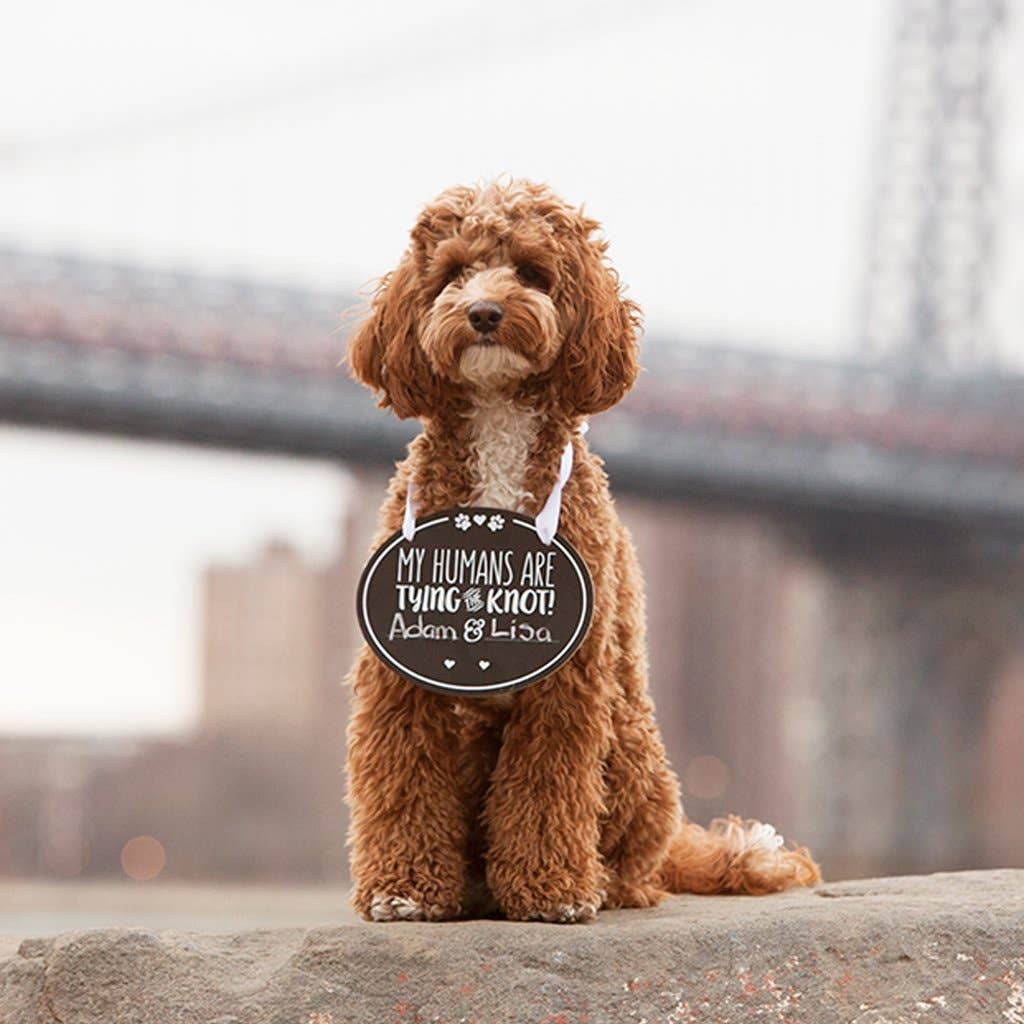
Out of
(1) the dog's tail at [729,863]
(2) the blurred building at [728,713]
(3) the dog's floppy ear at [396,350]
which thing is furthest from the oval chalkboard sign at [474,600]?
(2) the blurred building at [728,713]

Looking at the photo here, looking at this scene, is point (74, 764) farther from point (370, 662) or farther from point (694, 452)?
point (370, 662)

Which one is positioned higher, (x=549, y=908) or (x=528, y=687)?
(x=528, y=687)

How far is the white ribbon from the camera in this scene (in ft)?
10.1

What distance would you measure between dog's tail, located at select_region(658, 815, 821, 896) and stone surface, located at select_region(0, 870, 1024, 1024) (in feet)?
1.57

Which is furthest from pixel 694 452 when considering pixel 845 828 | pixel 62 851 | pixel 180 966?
pixel 62 851

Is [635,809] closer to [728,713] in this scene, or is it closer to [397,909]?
[397,909]

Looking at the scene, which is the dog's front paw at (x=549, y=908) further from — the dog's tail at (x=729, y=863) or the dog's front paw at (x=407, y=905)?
the dog's tail at (x=729, y=863)

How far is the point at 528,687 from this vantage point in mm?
3094

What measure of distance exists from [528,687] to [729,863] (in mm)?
764

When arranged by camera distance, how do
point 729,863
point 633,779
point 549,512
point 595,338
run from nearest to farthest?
point 595,338 → point 549,512 → point 633,779 → point 729,863

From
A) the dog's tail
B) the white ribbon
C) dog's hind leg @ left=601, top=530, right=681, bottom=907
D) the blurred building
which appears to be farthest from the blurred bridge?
the white ribbon

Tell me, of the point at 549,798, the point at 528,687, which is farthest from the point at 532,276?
the point at 549,798

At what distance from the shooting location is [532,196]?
3.04m

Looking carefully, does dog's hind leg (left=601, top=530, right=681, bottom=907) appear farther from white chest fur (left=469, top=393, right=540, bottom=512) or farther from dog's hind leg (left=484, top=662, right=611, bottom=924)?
white chest fur (left=469, top=393, right=540, bottom=512)
